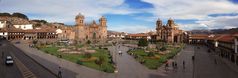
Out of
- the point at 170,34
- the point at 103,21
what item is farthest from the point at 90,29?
the point at 170,34

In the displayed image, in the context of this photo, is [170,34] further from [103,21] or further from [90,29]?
[90,29]

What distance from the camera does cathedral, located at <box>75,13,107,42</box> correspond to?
120 m

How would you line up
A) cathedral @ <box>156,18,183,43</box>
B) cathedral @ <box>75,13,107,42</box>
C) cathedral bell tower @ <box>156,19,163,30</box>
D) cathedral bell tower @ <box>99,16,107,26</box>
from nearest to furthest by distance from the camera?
cathedral @ <box>156,18,183,43</box> → cathedral @ <box>75,13,107,42</box> → cathedral bell tower @ <box>99,16,107,26</box> → cathedral bell tower @ <box>156,19,163,30</box>

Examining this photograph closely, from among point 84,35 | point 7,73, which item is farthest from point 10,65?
point 84,35

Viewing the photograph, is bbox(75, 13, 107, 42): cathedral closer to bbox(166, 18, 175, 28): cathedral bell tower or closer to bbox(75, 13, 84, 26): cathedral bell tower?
bbox(75, 13, 84, 26): cathedral bell tower

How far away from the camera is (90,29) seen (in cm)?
12612

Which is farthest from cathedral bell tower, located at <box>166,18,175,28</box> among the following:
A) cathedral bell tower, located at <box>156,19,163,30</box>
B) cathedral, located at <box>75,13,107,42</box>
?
cathedral, located at <box>75,13,107,42</box>

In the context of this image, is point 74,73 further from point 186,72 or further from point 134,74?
point 186,72

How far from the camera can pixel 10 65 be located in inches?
1410

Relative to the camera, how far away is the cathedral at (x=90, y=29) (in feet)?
394

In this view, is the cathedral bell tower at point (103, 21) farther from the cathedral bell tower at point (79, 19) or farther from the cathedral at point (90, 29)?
the cathedral bell tower at point (79, 19)

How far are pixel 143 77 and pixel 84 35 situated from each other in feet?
320

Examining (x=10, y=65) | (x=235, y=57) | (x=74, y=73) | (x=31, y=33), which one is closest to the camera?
(x=74, y=73)

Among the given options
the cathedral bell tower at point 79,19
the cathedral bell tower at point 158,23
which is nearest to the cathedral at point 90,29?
the cathedral bell tower at point 79,19
